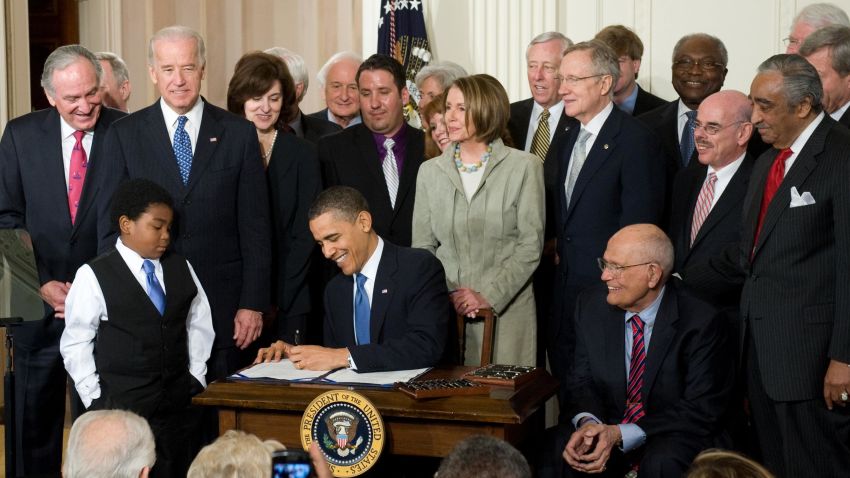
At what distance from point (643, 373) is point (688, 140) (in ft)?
5.73

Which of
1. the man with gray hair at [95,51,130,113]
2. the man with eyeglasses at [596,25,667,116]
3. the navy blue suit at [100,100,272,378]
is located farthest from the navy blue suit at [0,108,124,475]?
the man with eyeglasses at [596,25,667,116]

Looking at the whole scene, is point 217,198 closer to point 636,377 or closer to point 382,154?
point 382,154

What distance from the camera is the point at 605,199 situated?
4.90 m

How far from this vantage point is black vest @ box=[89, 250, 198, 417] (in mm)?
4266

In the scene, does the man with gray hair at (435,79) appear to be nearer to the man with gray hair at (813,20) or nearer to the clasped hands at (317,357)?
the man with gray hair at (813,20)

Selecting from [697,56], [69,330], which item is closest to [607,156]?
[697,56]

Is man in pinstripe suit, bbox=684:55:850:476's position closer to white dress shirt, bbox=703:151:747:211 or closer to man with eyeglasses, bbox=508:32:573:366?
white dress shirt, bbox=703:151:747:211

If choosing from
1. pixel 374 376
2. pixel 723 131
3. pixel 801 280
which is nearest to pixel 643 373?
pixel 801 280

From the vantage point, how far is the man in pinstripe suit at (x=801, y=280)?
395 centimetres

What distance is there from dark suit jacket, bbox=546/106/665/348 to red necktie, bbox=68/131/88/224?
2.09 m

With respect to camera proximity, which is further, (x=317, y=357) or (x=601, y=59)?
(x=601, y=59)

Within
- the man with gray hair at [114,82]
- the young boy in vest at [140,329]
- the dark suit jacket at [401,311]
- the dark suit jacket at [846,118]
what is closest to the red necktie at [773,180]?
the dark suit jacket at [846,118]

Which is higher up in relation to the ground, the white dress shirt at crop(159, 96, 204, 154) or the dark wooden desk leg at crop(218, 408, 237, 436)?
the white dress shirt at crop(159, 96, 204, 154)

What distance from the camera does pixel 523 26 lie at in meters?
7.12
